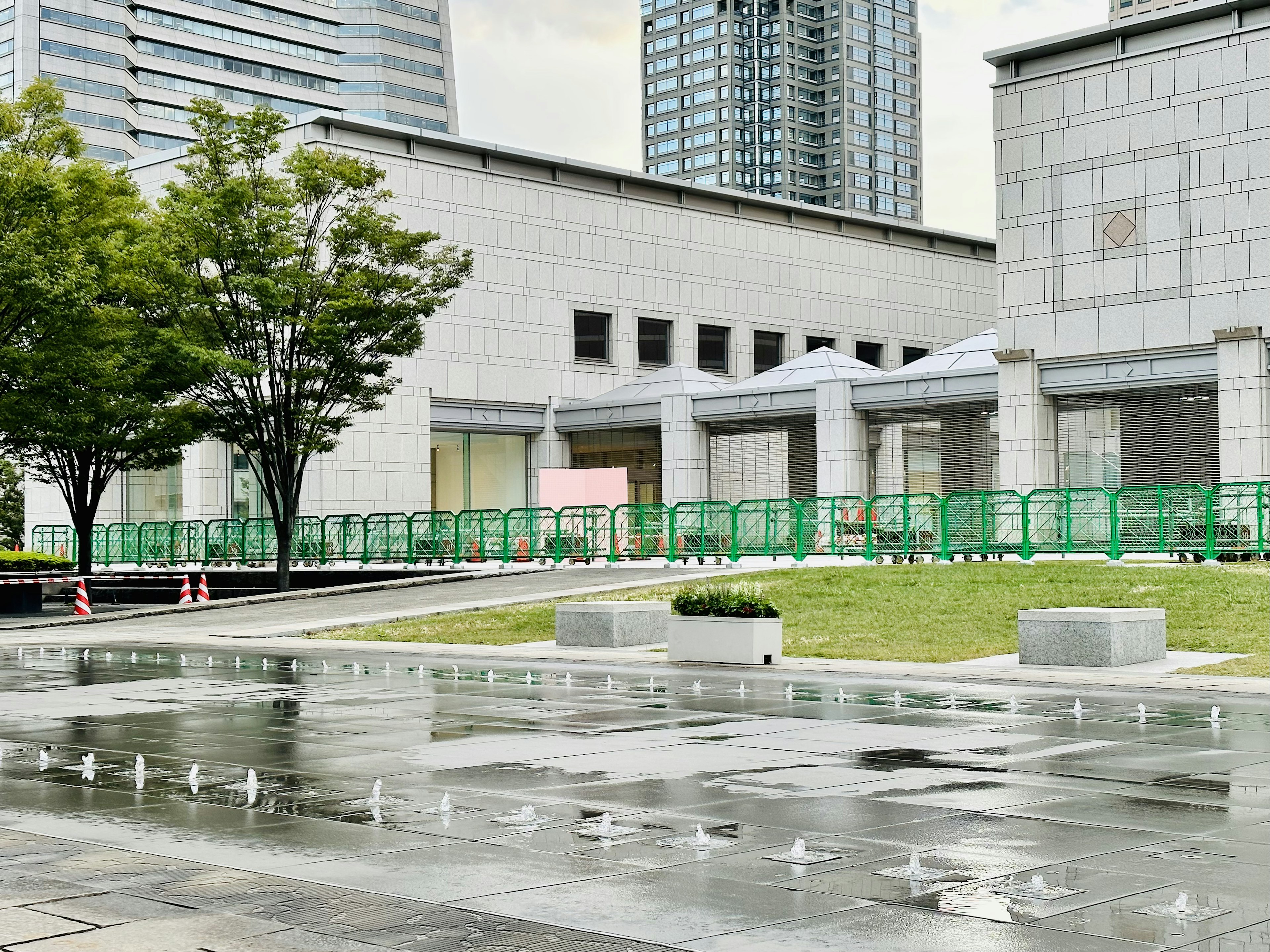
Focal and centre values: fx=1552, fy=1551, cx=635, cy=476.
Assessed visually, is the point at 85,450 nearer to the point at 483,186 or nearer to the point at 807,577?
the point at 483,186

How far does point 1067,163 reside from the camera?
44031 mm

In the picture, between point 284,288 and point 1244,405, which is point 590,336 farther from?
point 1244,405

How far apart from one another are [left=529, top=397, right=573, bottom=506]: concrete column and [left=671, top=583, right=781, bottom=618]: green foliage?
38.9m

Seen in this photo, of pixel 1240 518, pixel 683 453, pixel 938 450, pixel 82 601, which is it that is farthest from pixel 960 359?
pixel 82 601

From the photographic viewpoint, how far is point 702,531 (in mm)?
41344

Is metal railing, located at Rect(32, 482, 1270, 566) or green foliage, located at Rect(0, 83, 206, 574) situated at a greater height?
green foliage, located at Rect(0, 83, 206, 574)

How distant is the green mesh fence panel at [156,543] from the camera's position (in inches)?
2169

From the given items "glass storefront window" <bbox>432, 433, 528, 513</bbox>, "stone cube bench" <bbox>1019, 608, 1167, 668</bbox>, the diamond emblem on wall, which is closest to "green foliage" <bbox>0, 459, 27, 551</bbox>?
"glass storefront window" <bbox>432, 433, 528, 513</bbox>

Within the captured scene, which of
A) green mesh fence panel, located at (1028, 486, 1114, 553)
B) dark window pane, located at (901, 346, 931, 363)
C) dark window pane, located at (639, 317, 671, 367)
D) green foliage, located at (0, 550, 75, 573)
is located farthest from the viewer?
dark window pane, located at (901, 346, 931, 363)

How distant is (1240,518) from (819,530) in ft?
33.4

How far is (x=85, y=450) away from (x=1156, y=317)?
30.8m

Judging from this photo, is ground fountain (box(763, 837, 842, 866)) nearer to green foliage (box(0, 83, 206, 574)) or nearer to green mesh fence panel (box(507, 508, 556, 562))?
green foliage (box(0, 83, 206, 574))

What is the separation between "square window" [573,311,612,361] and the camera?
203 feet

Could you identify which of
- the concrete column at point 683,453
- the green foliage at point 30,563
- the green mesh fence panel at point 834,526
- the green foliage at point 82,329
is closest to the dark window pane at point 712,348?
the concrete column at point 683,453
